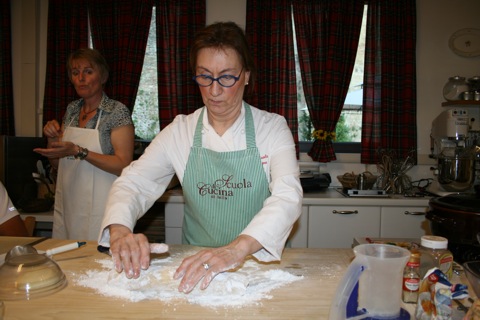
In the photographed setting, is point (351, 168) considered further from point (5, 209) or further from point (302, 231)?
point (5, 209)

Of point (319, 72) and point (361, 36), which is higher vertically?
point (361, 36)

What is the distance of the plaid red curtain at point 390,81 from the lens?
3.47 metres

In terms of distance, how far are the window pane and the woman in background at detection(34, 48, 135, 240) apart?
1.32m

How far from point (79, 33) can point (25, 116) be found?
0.91 meters

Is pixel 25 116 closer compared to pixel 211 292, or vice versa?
pixel 211 292

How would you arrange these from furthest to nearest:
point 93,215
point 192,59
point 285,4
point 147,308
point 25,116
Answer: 1. point 25,116
2. point 285,4
3. point 93,215
4. point 192,59
5. point 147,308

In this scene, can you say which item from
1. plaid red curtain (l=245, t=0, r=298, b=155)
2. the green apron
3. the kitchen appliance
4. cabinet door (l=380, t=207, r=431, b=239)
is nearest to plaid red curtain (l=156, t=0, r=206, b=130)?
plaid red curtain (l=245, t=0, r=298, b=155)

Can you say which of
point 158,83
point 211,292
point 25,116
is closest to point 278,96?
point 158,83

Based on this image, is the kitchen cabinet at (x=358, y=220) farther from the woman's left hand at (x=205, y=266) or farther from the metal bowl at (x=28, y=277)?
the metal bowl at (x=28, y=277)

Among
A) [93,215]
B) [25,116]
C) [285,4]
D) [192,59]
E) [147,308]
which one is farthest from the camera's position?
[25,116]

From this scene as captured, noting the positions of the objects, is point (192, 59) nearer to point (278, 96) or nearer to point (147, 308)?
point (147, 308)

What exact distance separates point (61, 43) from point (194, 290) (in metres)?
3.16

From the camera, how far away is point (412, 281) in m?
1.13

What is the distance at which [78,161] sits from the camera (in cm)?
244
